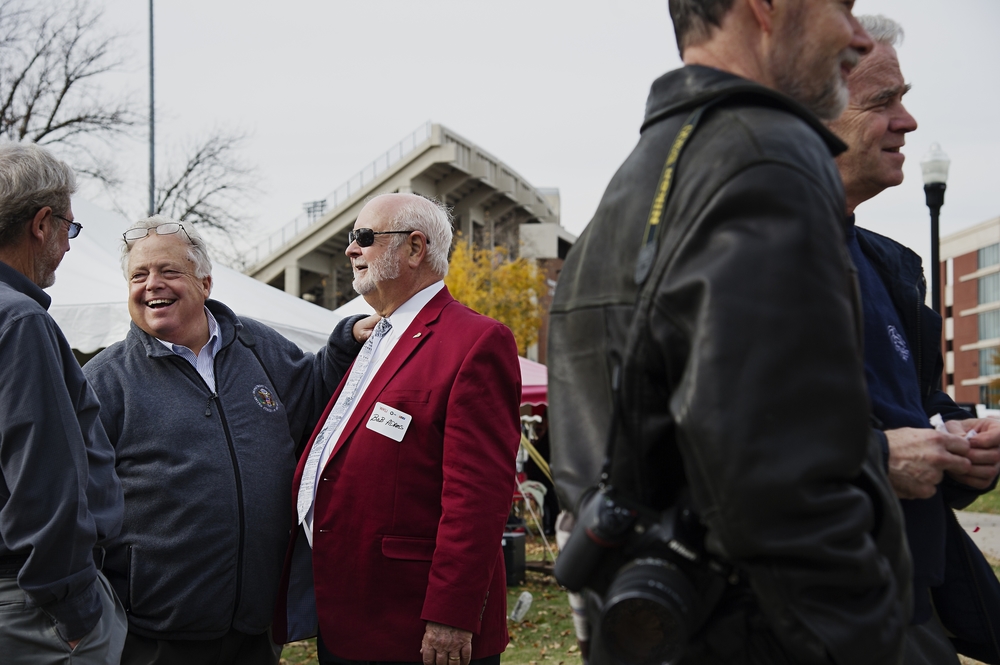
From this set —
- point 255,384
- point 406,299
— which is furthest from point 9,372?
point 406,299

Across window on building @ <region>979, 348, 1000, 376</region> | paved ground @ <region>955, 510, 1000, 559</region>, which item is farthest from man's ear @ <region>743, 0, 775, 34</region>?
window on building @ <region>979, 348, 1000, 376</region>

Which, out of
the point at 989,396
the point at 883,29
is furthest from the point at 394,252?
the point at 989,396

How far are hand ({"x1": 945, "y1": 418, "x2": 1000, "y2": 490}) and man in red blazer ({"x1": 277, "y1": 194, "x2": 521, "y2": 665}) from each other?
147 cm

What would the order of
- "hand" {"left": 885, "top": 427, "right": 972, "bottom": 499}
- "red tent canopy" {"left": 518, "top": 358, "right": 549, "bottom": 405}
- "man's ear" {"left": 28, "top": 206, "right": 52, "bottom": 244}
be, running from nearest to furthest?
"hand" {"left": 885, "top": 427, "right": 972, "bottom": 499}, "man's ear" {"left": 28, "top": 206, "right": 52, "bottom": 244}, "red tent canopy" {"left": 518, "top": 358, "right": 549, "bottom": 405}

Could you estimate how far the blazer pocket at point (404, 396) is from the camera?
119 inches

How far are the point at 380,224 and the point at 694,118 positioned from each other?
7.20 ft

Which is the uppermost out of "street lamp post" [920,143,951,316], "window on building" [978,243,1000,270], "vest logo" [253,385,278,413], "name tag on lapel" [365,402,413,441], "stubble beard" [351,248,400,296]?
"window on building" [978,243,1000,270]

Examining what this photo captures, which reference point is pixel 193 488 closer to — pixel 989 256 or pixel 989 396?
pixel 989 396

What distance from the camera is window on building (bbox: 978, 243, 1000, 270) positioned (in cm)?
8856

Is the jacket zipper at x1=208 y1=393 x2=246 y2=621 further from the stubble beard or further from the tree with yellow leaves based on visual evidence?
the tree with yellow leaves

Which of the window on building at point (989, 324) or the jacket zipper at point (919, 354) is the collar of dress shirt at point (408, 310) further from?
the window on building at point (989, 324)

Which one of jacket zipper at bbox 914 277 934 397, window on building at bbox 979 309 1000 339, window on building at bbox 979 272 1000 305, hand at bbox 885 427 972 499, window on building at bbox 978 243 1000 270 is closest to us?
hand at bbox 885 427 972 499

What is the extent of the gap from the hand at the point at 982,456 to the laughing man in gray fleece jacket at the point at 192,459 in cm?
223

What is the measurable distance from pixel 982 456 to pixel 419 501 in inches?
67.6
